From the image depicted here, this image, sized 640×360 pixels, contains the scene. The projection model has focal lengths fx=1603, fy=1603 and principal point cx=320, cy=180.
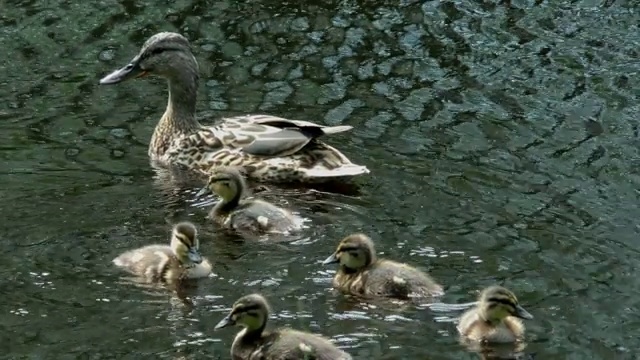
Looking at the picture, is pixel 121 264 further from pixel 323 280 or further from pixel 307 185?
pixel 307 185

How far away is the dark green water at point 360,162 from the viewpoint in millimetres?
7242

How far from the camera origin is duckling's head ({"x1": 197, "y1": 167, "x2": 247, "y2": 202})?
8.74 m

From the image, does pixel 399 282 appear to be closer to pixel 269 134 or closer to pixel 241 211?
pixel 241 211

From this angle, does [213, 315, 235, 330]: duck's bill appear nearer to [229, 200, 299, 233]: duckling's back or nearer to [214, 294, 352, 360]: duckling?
[214, 294, 352, 360]: duckling

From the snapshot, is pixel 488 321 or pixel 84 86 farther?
pixel 84 86

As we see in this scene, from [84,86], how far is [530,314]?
4.51m

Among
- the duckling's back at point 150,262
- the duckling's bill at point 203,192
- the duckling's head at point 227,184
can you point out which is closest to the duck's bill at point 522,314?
the duckling's back at point 150,262

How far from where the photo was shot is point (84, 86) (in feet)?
35.3

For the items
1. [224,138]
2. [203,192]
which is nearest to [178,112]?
[224,138]

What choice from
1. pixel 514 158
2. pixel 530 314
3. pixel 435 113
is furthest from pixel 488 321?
pixel 435 113

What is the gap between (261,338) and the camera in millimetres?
6953

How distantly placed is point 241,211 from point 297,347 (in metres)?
1.86

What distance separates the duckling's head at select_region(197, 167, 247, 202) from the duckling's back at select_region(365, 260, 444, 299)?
131 cm

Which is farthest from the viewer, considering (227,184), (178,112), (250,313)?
(178,112)
